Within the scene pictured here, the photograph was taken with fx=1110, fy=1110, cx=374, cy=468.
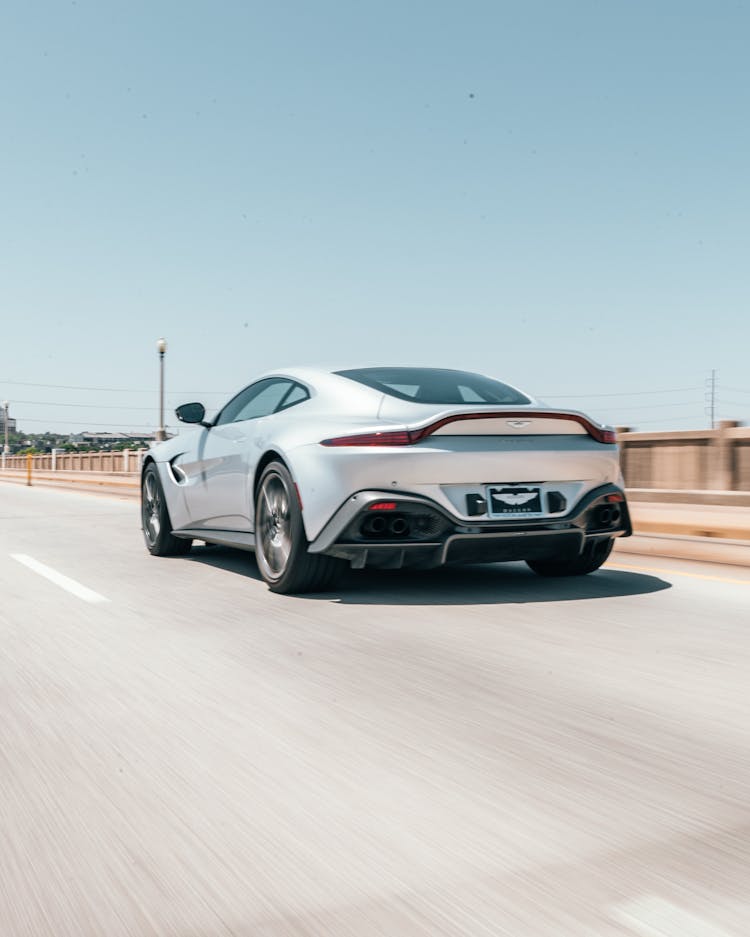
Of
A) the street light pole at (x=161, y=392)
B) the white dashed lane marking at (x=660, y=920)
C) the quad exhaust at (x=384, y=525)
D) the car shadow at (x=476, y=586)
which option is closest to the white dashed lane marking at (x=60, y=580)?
the car shadow at (x=476, y=586)

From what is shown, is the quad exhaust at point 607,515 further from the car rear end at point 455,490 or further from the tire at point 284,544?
the tire at point 284,544

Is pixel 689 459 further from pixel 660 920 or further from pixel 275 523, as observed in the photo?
pixel 660 920

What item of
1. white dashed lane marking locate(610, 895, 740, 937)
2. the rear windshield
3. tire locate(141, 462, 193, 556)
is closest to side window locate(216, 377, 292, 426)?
the rear windshield

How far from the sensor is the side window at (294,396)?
6844mm

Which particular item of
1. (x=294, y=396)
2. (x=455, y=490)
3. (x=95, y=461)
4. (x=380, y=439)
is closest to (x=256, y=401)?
(x=294, y=396)

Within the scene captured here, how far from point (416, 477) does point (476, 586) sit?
52.3 inches

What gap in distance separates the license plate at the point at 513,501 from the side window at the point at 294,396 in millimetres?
1359

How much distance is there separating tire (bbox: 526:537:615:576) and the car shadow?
6 centimetres

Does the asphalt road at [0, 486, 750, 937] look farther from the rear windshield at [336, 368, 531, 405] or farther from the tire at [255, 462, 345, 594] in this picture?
the rear windshield at [336, 368, 531, 405]

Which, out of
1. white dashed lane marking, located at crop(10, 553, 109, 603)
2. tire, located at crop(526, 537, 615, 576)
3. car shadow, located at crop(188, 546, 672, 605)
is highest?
tire, located at crop(526, 537, 615, 576)

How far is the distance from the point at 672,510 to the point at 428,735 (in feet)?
29.0

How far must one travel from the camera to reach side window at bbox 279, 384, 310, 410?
684 centimetres

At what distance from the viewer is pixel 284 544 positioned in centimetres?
657

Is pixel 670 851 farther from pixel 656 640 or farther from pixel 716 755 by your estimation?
pixel 656 640
